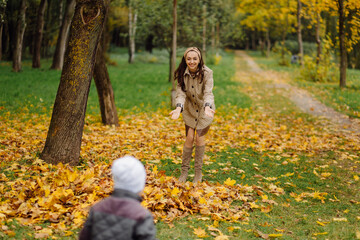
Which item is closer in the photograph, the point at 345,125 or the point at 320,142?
the point at 320,142

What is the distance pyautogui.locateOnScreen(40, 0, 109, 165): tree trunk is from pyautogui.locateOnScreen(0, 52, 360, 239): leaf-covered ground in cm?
36

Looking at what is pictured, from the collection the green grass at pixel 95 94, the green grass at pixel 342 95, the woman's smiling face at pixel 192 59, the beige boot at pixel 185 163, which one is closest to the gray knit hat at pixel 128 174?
the woman's smiling face at pixel 192 59

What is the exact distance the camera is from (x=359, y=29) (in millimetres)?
15438

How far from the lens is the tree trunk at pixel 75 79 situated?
5539 mm

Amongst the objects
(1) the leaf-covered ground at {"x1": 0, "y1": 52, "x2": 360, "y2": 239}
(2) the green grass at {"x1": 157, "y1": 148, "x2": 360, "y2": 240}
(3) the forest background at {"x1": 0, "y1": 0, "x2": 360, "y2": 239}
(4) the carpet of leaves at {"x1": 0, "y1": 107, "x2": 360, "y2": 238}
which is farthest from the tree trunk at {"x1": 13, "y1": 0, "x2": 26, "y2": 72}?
(2) the green grass at {"x1": 157, "y1": 148, "x2": 360, "y2": 240}

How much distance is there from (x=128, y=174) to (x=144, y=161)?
4266 mm

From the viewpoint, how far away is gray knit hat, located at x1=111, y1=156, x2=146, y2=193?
2.32 m

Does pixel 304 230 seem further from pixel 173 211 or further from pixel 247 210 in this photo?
pixel 173 211

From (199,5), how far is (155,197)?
15700mm

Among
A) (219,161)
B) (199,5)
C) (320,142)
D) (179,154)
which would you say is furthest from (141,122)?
(199,5)

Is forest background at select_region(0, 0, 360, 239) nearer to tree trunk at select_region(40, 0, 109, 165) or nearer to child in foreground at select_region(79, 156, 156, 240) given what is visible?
tree trunk at select_region(40, 0, 109, 165)

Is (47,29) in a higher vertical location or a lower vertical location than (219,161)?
higher

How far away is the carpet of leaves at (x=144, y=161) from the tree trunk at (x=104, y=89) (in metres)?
0.35

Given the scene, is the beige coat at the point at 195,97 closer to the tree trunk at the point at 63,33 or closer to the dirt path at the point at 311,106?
the dirt path at the point at 311,106
